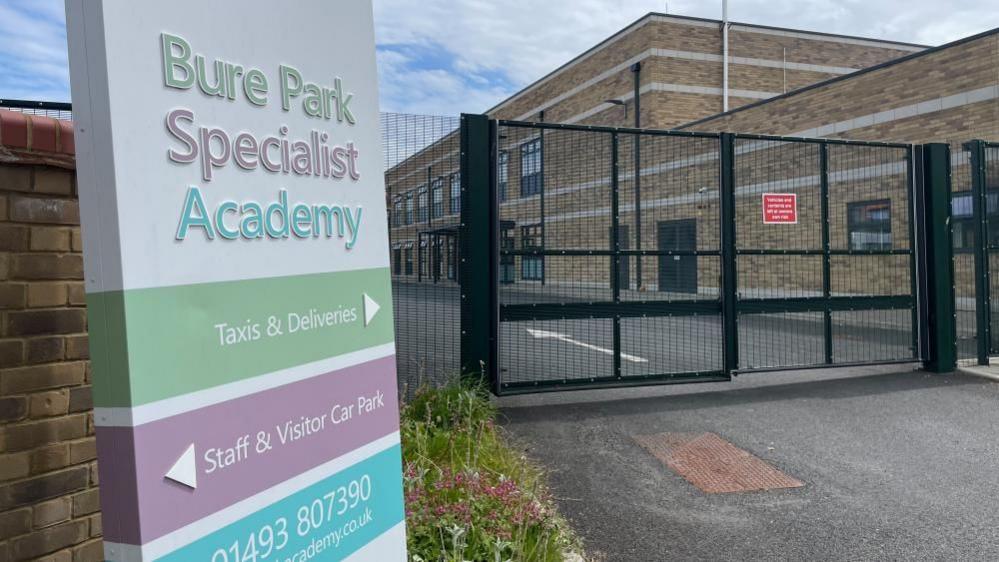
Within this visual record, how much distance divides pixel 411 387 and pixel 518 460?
1904mm

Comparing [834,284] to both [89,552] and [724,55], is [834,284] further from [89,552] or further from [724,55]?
[724,55]

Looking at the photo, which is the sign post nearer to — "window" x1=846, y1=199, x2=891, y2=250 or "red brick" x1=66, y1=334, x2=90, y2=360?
"red brick" x1=66, y1=334, x2=90, y2=360

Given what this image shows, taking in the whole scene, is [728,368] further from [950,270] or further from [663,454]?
[950,270]

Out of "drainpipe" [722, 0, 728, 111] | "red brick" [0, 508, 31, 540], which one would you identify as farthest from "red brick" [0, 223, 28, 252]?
"drainpipe" [722, 0, 728, 111]

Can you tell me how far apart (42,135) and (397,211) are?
422 centimetres

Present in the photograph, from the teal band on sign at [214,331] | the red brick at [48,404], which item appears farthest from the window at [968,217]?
the red brick at [48,404]

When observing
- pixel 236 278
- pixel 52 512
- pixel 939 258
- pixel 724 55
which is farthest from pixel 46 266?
pixel 724 55

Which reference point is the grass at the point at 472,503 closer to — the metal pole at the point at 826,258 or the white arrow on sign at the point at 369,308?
the white arrow on sign at the point at 369,308

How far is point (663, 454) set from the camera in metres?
5.37

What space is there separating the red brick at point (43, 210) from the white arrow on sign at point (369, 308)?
1.09m

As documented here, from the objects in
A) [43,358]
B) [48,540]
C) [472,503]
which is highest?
[43,358]

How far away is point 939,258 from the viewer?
8.36 metres

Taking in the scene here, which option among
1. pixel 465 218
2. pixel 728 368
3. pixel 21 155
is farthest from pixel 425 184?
pixel 21 155

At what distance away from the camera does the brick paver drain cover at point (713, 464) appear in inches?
185
